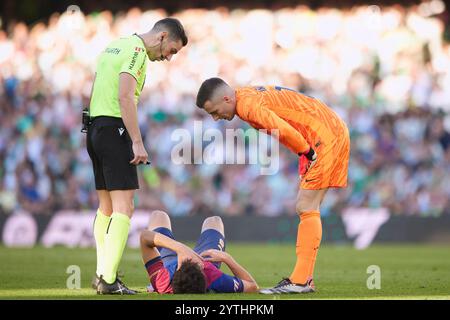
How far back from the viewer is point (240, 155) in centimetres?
2117

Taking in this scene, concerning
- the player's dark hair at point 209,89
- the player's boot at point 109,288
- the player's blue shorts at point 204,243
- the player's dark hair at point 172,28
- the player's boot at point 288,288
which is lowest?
the player's boot at point 288,288

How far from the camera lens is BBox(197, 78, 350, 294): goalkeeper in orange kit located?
377 inches

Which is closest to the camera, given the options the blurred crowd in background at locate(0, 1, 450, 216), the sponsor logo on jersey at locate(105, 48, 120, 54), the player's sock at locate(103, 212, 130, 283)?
the player's sock at locate(103, 212, 130, 283)

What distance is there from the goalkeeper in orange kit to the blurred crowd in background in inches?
444

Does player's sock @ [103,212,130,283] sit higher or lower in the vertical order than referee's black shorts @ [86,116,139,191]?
lower

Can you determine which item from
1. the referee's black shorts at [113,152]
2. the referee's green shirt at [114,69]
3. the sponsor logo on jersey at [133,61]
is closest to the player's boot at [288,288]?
the referee's black shorts at [113,152]

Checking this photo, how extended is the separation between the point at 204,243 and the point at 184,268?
1.02 meters

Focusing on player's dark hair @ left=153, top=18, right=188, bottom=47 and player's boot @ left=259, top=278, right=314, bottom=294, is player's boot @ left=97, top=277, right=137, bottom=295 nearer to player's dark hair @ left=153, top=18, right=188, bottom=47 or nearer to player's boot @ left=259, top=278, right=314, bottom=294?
player's boot @ left=259, top=278, right=314, bottom=294

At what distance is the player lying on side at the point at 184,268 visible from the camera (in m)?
9.12

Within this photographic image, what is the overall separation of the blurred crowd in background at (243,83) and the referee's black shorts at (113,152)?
11545 millimetres

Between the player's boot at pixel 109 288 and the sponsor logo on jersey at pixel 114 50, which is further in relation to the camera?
the sponsor logo on jersey at pixel 114 50

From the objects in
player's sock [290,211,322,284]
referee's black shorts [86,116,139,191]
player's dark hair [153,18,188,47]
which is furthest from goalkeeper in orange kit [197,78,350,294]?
referee's black shorts [86,116,139,191]

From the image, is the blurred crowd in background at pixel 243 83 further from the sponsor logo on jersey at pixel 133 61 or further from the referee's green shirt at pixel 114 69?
the sponsor logo on jersey at pixel 133 61

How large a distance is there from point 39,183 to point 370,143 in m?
7.43
